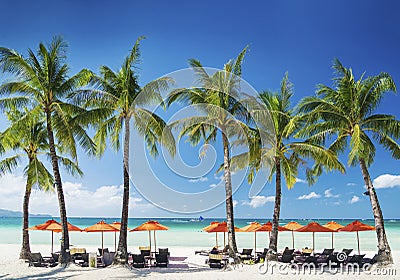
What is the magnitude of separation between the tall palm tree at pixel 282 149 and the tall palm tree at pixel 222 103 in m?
0.89

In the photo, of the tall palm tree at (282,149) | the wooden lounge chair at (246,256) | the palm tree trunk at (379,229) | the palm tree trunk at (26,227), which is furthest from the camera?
the palm tree trunk at (26,227)

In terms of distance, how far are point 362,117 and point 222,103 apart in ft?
17.8

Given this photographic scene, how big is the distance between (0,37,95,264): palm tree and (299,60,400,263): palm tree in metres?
8.89

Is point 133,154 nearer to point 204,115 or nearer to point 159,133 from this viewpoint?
point 159,133

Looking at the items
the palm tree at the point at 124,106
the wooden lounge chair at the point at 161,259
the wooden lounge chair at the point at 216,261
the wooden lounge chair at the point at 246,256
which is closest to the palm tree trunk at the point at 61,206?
the palm tree at the point at 124,106

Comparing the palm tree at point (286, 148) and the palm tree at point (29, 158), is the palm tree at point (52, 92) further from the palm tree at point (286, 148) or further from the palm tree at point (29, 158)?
the palm tree at point (286, 148)

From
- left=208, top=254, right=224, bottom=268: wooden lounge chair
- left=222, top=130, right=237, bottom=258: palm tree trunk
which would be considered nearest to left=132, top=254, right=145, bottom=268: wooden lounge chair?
left=208, top=254, right=224, bottom=268: wooden lounge chair

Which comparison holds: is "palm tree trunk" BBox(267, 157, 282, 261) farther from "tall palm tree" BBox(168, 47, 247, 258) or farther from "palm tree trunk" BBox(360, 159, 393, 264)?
"palm tree trunk" BBox(360, 159, 393, 264)

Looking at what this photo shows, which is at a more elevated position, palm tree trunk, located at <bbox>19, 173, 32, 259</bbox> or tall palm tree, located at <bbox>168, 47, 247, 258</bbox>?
tall palm tree, located at <bbox>168, 47, 247, 258</bbox>

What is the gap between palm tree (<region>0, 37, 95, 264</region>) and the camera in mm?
16484

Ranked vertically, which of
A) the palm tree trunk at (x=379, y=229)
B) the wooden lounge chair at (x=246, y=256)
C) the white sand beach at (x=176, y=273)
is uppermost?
the palm tree trunk at (x=379, y=229)

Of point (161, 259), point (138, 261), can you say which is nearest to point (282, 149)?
point (161, 259)

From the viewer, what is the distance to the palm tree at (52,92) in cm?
1648

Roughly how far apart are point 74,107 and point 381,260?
12683 mm
